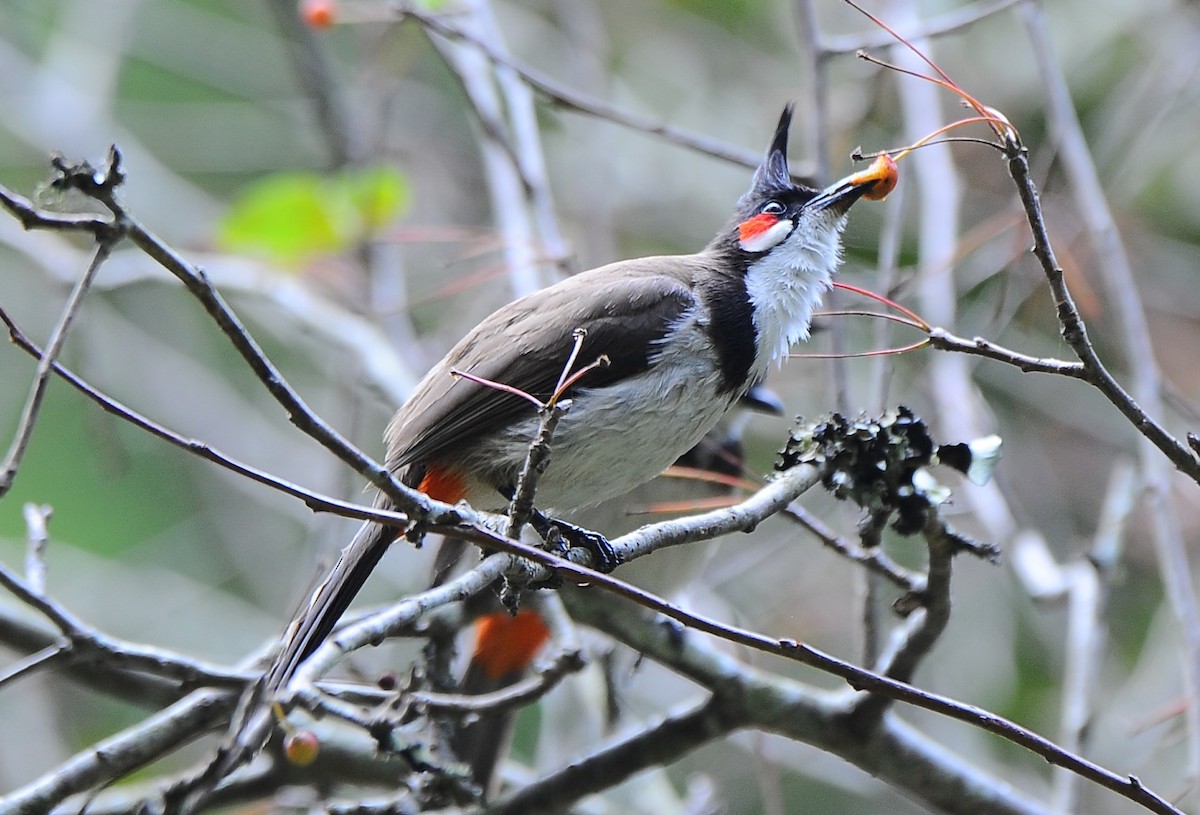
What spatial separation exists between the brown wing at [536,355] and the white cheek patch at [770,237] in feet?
0.80

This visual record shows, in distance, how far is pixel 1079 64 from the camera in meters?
5.50

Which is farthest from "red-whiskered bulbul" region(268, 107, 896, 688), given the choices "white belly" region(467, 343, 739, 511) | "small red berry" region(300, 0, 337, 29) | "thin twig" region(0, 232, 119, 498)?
"small red berry" region(300, 0, 337, 29)

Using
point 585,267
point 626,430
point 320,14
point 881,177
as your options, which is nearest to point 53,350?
point 626,430

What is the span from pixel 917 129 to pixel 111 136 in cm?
321

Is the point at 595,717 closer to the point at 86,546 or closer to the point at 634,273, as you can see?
the point at 634,273

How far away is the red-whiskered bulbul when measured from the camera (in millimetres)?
2402

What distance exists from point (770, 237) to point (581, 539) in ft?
2.68

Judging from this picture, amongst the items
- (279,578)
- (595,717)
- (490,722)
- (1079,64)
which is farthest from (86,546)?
(1079,64)

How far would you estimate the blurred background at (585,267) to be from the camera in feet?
12.7

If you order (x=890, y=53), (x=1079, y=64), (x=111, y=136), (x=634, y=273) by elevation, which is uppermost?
(x=1079, y=64)

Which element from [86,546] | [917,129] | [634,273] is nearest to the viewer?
[634,273]

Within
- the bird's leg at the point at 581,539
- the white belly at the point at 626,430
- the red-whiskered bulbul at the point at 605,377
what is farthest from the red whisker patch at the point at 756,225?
the bird's leg at the point at 581,539

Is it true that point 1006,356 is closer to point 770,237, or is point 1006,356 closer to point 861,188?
point 861,188

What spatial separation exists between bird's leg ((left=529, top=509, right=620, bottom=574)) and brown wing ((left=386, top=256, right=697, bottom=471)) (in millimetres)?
264
